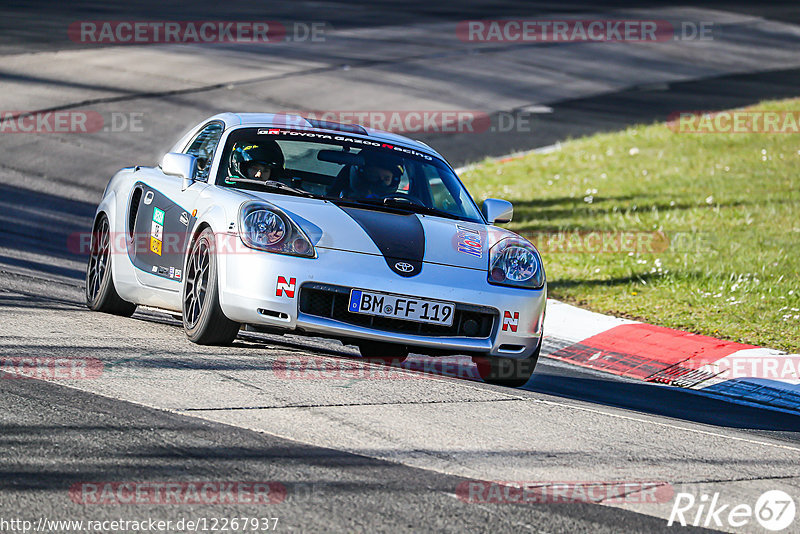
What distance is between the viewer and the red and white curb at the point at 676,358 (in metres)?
8.16

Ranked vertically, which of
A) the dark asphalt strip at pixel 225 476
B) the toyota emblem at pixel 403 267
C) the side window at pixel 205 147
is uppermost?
the side window at pixel 205 147

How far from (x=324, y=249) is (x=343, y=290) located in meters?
0.26

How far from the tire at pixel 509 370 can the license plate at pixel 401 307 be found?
55 centimetres

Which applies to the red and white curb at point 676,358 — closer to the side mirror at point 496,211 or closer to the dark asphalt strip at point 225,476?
the side mirror at point 496,211

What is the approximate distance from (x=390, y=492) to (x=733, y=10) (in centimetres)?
3344

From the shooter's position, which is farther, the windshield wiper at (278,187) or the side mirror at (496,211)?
the side mirror at (496,211)

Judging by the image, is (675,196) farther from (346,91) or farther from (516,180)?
(346,91)

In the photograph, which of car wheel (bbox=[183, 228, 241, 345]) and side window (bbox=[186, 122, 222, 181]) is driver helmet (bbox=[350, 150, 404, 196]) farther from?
car wheel (bbox=[183, 228, 241, 345])

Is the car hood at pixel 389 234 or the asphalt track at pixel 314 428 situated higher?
the car hood at pixel 389 234

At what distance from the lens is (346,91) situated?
69.2 ft

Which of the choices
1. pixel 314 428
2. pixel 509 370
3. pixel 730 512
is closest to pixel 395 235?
pixel 509 370

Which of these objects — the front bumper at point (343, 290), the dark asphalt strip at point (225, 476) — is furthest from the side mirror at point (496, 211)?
the dark asphalt strip at point (225, 476)

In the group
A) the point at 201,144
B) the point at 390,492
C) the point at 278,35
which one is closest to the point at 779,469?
the point at 390,492

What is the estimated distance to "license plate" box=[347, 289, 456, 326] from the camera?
6449mm
